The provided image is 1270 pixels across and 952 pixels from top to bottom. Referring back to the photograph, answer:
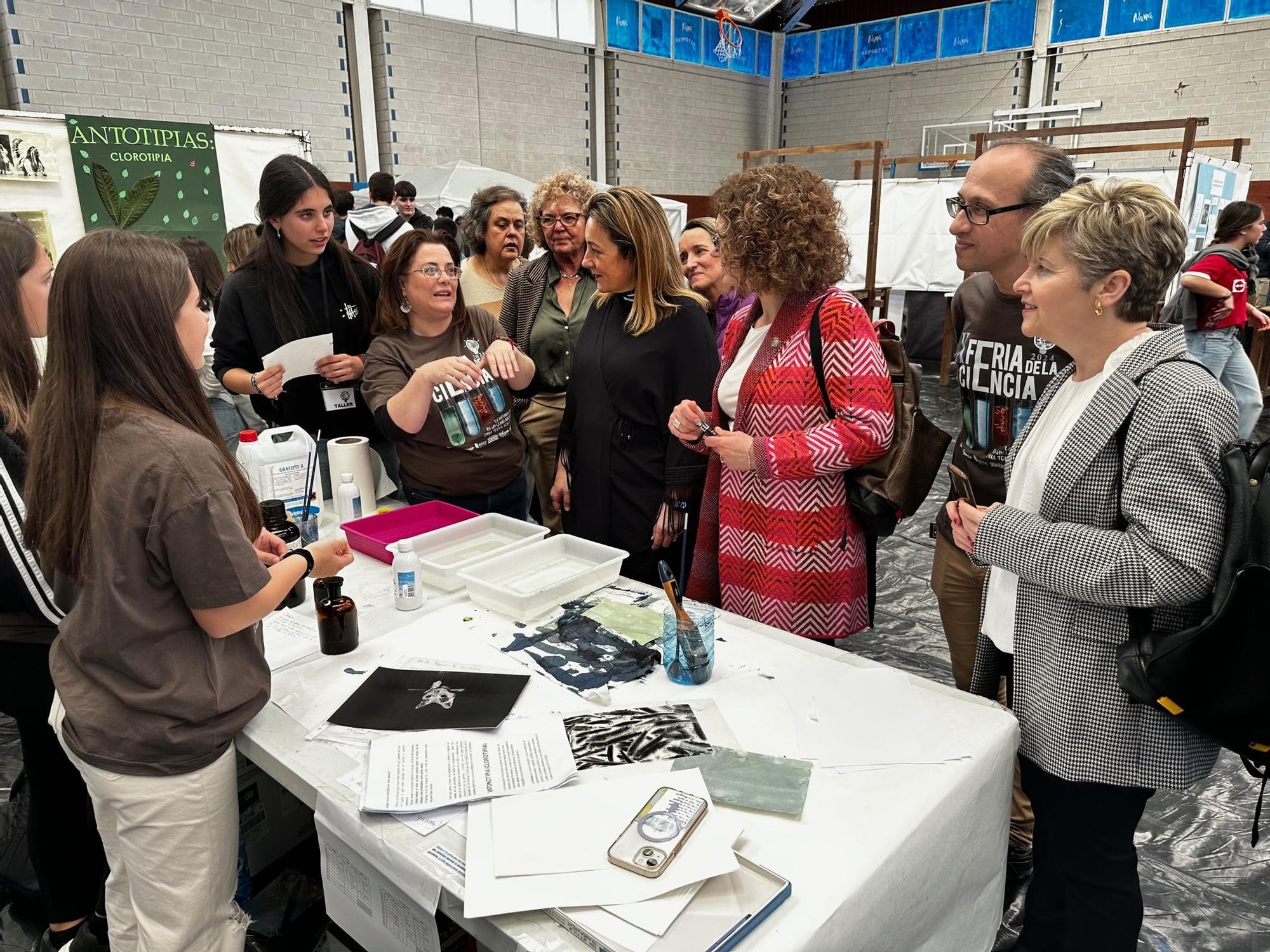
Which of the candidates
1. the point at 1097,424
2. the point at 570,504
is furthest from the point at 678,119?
the point at 1097,424

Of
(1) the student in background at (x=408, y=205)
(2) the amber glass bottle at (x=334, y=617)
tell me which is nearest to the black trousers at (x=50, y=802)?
(2) the amber glass bottle at (x=334, y=617)

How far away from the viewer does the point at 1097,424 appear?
1.33 metres

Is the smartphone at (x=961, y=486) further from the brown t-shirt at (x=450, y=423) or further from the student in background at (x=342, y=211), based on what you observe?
the student in background at (x=342, y=211)

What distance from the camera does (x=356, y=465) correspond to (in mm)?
2475

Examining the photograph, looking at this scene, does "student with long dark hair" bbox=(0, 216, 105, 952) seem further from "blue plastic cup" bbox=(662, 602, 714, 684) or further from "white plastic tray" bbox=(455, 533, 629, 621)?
"blue plastic cup" bbox=(662, 602, 714, 684)

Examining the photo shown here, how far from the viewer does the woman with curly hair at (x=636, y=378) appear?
7.57 ft

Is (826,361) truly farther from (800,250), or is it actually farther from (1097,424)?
(1097,424)

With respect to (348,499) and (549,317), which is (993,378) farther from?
(348,499)

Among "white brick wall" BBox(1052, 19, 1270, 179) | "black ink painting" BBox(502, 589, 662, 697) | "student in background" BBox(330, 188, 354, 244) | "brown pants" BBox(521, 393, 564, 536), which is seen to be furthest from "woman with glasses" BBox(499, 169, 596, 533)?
"white brick wall" BBox(1052, 19, 1270, 179)

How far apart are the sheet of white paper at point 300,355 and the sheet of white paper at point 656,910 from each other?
6.72 ft

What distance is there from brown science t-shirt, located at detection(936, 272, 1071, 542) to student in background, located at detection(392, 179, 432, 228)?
18.3 ft

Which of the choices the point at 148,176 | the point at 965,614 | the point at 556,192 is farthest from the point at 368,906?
the point at 148,176

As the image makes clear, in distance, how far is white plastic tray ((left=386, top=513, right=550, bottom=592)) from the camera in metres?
1.96

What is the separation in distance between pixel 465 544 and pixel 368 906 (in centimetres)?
104
